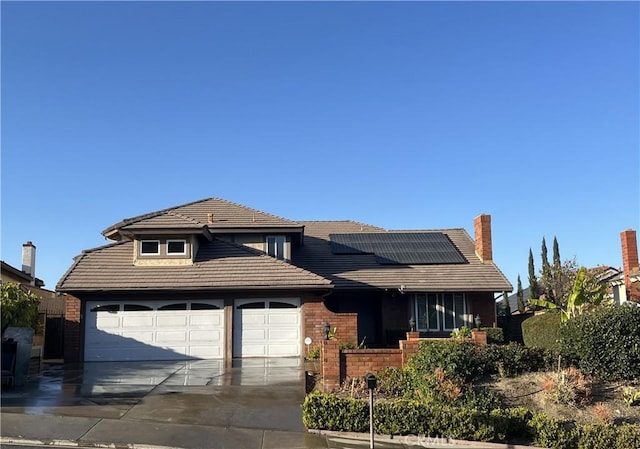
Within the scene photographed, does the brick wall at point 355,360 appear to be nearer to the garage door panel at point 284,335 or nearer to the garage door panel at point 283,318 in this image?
the garage door panel at point 284,335

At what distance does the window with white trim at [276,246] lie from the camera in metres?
24.3

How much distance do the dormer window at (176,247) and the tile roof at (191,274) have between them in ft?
1.98

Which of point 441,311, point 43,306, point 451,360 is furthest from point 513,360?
point 43,306

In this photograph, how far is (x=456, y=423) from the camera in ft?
32.7

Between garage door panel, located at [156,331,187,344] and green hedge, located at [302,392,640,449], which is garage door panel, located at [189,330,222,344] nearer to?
garage door panel, located at [156,331,187,344]

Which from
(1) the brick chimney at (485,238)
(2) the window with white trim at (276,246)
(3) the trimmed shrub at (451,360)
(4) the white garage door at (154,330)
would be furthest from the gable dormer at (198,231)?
(3) the trimmed shrub at (451,360)

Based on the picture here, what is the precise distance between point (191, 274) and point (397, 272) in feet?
29.7

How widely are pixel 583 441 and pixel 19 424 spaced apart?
951 centimetres

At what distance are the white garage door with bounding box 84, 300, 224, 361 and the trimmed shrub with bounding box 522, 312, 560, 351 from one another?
10520mm

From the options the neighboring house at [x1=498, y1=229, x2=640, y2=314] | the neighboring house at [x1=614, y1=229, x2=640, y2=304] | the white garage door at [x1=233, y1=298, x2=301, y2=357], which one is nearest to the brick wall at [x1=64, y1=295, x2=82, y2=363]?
the white garage door at [x1=233, y1=298, x2=301, y2=357]

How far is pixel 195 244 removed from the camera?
22250mm

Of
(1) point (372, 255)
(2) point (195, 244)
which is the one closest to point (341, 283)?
(1) point (372, 255)

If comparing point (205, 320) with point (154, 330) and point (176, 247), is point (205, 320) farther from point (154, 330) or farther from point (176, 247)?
point (176, 247)

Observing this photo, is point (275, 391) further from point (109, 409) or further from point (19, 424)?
point (19, 424)
